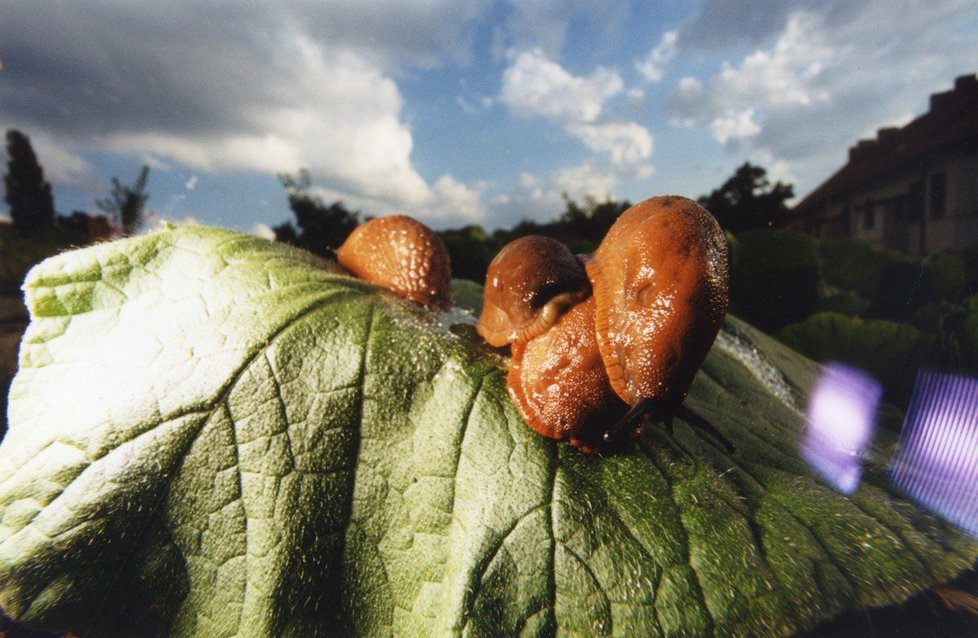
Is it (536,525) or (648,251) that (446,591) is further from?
(648,251)

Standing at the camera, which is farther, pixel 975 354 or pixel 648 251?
pixel 975 354

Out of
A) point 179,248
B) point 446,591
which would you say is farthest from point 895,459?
point 179,248

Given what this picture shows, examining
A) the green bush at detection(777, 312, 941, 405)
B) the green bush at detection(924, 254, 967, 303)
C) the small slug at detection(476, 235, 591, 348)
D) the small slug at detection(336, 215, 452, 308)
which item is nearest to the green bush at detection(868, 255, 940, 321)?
the green bush at detection(924, 254, 967, 303)

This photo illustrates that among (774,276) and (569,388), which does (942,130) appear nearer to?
(774,276)

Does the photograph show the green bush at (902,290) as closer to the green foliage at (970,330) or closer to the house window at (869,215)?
the green foliage at (970,330)

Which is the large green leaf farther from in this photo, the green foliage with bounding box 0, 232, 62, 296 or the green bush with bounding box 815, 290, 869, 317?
the green foliage with bounding box 0, 232, 62, 296

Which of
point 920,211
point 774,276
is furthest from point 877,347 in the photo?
point 920,211

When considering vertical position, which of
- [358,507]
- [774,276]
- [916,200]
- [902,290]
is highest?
[916,200]
